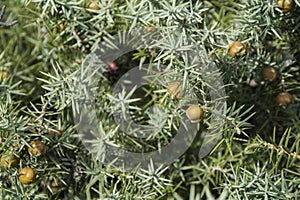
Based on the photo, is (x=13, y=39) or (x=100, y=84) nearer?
(x=100, y=84)

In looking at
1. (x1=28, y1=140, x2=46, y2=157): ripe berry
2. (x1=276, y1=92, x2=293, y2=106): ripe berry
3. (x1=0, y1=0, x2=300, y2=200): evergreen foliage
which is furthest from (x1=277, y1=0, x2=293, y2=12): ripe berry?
(x1=28, y1=140, x2=46, y2=157): ripe berry

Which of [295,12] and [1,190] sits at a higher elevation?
[295,12]

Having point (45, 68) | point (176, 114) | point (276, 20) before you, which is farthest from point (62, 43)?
point (276, 20)

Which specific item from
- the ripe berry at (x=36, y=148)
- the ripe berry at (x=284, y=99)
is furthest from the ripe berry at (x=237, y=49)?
the ripe berry at (x=36, y=148)

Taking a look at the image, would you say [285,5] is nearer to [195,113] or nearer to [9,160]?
[195,113]

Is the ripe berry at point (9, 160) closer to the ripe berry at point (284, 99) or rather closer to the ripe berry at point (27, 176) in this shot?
the ripe berry at point (27, 176)

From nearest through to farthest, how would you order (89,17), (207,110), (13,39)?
(207,110) → (89,17) → (13,39)

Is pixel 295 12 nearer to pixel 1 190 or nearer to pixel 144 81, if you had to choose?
pixel 144 81
